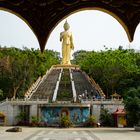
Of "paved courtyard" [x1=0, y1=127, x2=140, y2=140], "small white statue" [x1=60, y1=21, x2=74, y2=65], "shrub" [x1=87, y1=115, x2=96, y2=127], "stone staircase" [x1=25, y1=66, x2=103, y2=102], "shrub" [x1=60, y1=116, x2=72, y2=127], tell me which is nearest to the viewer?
"paved courtyard" [x1=0, y1=127, x2=140, y2=140]

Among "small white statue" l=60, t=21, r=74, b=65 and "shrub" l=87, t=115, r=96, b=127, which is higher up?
"small white statue" l=60, t=21, r=74, b=65

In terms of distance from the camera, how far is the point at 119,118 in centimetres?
3681

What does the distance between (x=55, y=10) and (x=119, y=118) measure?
33.1 metres

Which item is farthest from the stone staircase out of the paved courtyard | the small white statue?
the paved courtyard

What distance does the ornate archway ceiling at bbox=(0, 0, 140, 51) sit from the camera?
13.9 feet

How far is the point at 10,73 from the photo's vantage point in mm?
48750

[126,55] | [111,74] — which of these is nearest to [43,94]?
[111,74]

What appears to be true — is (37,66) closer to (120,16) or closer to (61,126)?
(61,126)

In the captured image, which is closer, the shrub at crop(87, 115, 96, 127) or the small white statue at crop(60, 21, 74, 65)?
the shrub at crop(87, 115, 96, 127)

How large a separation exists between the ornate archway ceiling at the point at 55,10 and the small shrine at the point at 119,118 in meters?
32.4

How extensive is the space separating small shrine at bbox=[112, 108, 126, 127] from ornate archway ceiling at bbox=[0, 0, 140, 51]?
3239cm

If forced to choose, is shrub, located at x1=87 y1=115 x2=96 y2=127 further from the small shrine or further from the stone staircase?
the stone staircase

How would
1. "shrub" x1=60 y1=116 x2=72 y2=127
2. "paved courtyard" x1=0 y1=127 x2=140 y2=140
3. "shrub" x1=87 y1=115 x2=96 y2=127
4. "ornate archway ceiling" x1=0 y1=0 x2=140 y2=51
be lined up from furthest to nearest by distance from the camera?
"shrub" x1=87 y1=115 x2=96 y2=127
"shrub" x1=60 y1=116 x2=72 y2=127
"paved courtyard" x1=0 y1=127 x2=140 y2=140
"ornate archway ceiling" x1=0 y1=0 x2=140 y2=51

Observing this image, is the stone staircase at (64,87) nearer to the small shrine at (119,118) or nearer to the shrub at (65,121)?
the shrub at (65,121)
